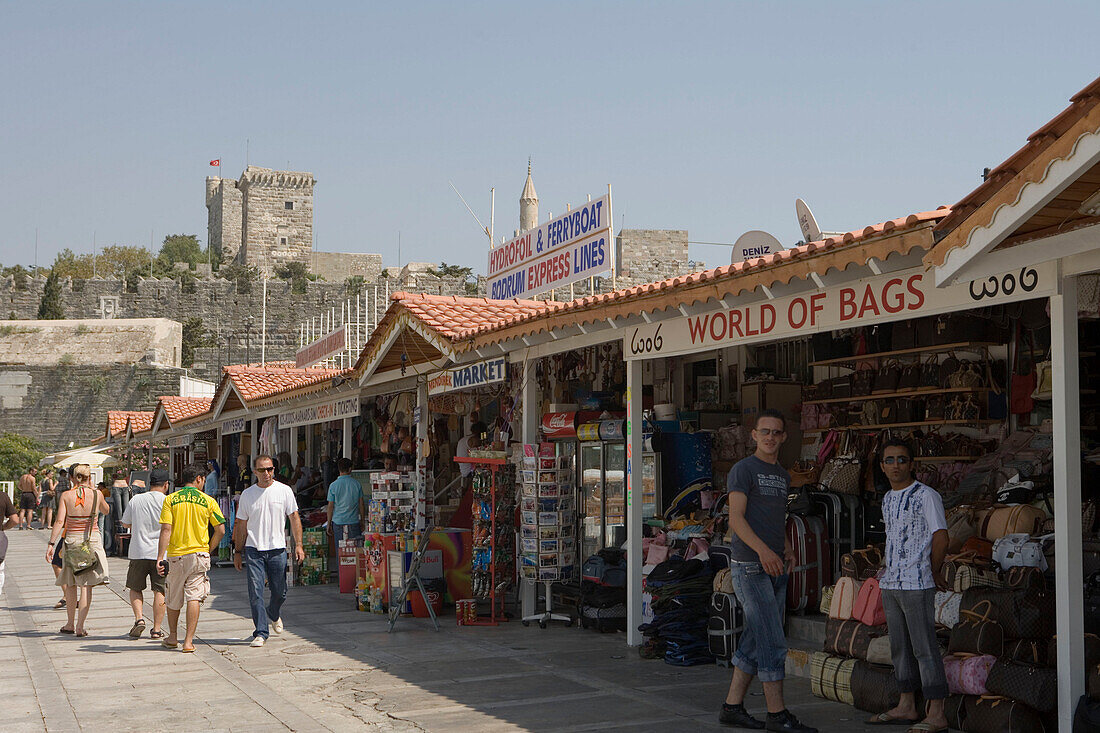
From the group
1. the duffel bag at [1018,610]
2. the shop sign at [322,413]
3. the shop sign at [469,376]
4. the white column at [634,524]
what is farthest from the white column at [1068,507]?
the shop sign at [322,413]

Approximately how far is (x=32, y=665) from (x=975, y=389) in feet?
24.4

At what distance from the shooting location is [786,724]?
222 inches

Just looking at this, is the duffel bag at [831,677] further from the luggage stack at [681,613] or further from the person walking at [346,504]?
the person walking at [346,504]

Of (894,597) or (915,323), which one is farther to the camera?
(915,323)

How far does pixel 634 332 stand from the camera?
869cm

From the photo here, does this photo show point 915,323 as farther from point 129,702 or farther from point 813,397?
point 129,702

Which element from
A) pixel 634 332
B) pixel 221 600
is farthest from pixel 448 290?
pixel 634 332

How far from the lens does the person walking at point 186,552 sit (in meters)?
8.98

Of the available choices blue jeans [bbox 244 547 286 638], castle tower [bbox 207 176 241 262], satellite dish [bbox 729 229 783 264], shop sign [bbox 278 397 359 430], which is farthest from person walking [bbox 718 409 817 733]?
castle tower [bbox 207 176 241 262]

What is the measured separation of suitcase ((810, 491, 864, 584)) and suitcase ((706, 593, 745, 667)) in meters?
1.02

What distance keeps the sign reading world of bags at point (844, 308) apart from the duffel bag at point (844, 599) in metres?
1.54

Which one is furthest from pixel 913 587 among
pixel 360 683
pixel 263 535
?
pixel 263 535

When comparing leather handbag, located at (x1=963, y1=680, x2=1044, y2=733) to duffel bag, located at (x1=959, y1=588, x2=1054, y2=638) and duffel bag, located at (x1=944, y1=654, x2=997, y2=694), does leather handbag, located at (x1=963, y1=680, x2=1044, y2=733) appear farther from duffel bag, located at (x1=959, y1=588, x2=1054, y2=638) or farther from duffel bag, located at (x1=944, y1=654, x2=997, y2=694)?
duffel bag, located at (x1=959, y1=588, x2=1054, y2=638)

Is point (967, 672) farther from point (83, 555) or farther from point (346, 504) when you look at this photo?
point (346, 504)
